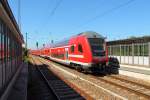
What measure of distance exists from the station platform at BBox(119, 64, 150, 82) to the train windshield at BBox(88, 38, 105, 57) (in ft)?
6.87

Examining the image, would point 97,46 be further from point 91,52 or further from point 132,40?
point 132,40

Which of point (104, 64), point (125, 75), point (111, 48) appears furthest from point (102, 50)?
point (111, 48)

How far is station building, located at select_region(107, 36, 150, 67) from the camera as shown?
73.4ft

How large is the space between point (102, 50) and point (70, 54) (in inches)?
200

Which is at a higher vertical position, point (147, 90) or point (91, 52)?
point (91, 52)

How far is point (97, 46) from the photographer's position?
21.5 m

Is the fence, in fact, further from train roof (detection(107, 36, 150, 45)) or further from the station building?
train roof (detection(107, 36, 150, 45))

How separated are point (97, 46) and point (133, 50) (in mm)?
4320

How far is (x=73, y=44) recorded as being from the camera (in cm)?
2497

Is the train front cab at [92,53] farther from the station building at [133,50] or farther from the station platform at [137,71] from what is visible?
the station building at [133,50]

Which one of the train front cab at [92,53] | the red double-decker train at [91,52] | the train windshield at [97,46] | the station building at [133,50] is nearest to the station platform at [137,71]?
the red double-decker train at [91,52]

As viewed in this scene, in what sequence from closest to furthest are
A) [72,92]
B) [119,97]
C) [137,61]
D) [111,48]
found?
[119,97] < [72,92] < [137,61] < [111,48]

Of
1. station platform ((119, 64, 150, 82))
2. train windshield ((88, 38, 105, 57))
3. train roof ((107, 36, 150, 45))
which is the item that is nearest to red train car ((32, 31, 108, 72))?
train windshield ((88, 38, 105, 57))

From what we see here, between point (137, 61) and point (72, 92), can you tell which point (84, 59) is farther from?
point (72, 92)
